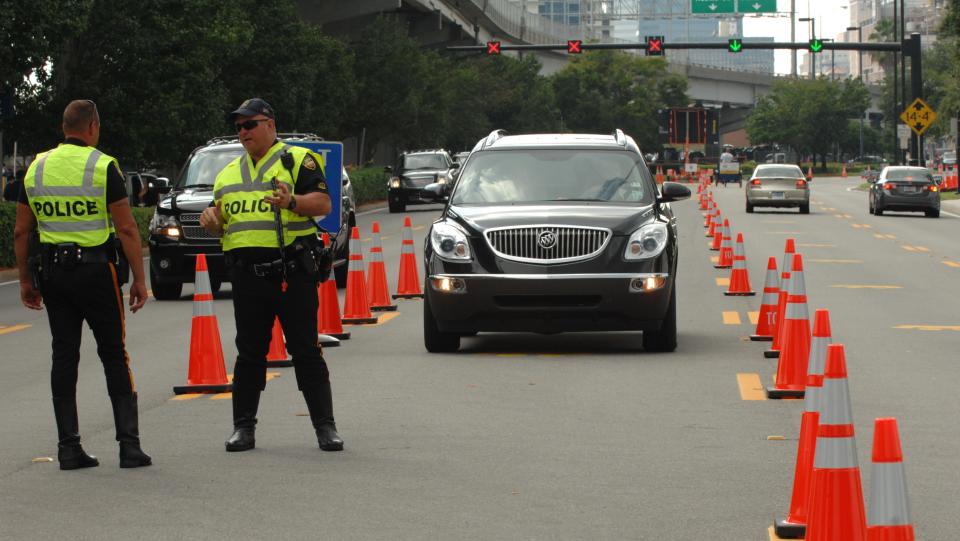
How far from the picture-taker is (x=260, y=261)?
8.84 meters

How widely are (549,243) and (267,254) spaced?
15.4ft

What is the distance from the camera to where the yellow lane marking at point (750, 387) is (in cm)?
1095

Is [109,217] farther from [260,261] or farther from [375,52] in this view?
[375,52]

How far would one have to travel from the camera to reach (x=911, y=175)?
146 ft

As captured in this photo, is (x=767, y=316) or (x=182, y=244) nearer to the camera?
(x=767, y=316)

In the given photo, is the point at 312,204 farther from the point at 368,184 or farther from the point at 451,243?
the point at 368,184

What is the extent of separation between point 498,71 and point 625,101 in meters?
29.2

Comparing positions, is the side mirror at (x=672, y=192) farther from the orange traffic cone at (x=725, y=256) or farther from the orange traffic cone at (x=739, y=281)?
the orange traffic cone at (x=725, y=256)

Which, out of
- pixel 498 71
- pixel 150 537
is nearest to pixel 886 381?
pixel 150 537

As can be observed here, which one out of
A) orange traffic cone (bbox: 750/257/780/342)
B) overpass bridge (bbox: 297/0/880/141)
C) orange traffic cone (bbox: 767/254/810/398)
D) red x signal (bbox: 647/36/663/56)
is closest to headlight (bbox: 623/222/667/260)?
orange traffic cone (bbox: 750/257/780/342)

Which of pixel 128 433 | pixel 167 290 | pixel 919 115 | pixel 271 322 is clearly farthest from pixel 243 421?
pixel 919 115

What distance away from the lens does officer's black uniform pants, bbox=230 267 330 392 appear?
8859 millimetres

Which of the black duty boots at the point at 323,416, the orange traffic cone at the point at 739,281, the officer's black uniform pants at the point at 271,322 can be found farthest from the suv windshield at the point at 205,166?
the black duty boots at the point at 323,416

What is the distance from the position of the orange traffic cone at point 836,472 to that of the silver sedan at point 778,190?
4120 centimetres
